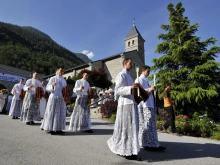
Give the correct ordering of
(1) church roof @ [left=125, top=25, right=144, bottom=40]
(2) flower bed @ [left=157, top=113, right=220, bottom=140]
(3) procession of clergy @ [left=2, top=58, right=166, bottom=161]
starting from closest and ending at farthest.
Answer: (3) procession of clergy @ [left=2, top=58, right=166, bottom=161]
(2) flower bed @ [left=157, top=113, right=220, bottom=140]
(1) church roof @ [left=125, top=25, right=144, bottom=40]

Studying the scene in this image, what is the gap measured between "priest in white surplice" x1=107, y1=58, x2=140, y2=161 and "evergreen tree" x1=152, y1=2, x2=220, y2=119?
Result: 31.0 feet

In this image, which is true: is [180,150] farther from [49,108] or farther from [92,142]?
[49,108]

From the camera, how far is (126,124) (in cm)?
429

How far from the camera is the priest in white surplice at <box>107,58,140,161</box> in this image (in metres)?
4.11

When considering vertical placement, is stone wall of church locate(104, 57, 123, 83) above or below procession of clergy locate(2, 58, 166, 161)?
above

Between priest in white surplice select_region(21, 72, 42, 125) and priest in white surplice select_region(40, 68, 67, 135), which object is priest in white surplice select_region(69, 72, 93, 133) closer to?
priest in white surplice select_region(40, 68, 67, 135)

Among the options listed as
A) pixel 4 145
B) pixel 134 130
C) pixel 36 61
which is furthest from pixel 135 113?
pixel 36 61

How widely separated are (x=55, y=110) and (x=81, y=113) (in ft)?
3.49

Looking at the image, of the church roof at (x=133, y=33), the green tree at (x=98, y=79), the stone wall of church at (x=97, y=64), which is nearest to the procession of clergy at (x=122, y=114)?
the green tree at (x=98, y=79)

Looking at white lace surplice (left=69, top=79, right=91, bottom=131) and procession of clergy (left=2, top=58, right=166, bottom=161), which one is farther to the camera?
white lace surplice (left=69, top=79, right=91, bottom=131)

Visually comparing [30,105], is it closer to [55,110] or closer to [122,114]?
[55,110]

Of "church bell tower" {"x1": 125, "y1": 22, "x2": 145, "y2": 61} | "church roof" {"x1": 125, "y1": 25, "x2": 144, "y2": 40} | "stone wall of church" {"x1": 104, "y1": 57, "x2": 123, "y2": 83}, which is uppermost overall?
"church roof" {"x1": 125, "y1": 25, "x2": 144, "y2": 40}

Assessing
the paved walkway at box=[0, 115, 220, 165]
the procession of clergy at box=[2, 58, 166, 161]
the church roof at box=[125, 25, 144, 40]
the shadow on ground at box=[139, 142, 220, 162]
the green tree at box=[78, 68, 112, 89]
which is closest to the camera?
the paved walkway at box=[0, 115, 220, 165]

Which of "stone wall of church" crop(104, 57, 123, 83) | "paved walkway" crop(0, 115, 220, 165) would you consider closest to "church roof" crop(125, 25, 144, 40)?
"stone wall of church" crop(104, 57, 123, 83)
